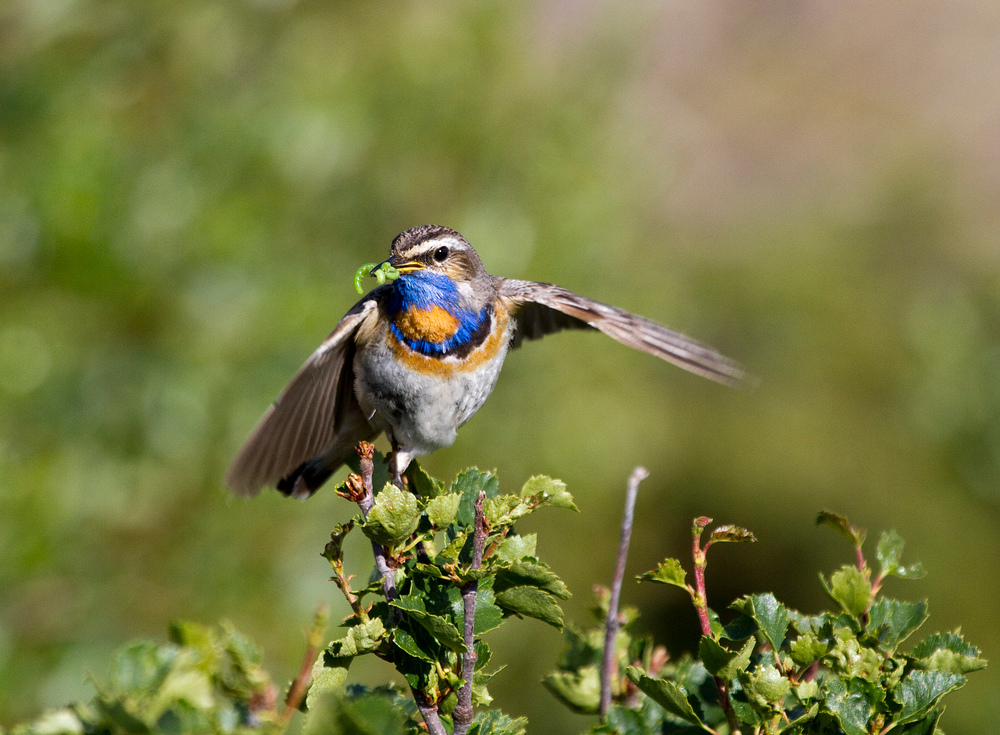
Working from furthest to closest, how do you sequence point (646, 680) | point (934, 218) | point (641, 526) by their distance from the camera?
1. point (934, 218)
2. point (641, 526)
3. point (646, 680)

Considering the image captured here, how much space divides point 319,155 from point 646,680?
4.54 metres

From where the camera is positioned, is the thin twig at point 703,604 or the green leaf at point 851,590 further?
the green leaf at point 851,590

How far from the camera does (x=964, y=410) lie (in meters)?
6.75

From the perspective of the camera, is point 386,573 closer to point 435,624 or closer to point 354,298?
point 435,624

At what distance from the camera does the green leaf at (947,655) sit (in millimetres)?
1818

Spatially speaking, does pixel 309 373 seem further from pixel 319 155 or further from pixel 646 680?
pixel 319 155

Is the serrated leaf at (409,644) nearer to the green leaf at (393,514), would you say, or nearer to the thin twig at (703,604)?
the green leaf at (393,514)

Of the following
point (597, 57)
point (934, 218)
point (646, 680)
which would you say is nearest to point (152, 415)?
point (646, 680)

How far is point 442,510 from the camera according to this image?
1869 mm

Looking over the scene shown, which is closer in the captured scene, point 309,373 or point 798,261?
point 309,373

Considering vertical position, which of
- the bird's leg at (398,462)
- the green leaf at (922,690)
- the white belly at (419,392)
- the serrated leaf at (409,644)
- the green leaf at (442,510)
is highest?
the white belly at (419,392)

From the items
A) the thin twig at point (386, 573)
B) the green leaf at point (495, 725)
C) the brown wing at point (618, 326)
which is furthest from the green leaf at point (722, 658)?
the brown wing at point (618, 326)

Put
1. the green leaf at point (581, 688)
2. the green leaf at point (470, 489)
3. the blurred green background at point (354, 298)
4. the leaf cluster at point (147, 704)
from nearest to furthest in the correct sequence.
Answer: the leaf cluster at point (147, 704), the green leaf at point (470, 489), the green leaf at point (581, 688), the blurred green background at point (354, 298)

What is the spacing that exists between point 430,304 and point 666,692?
73.0 inches
